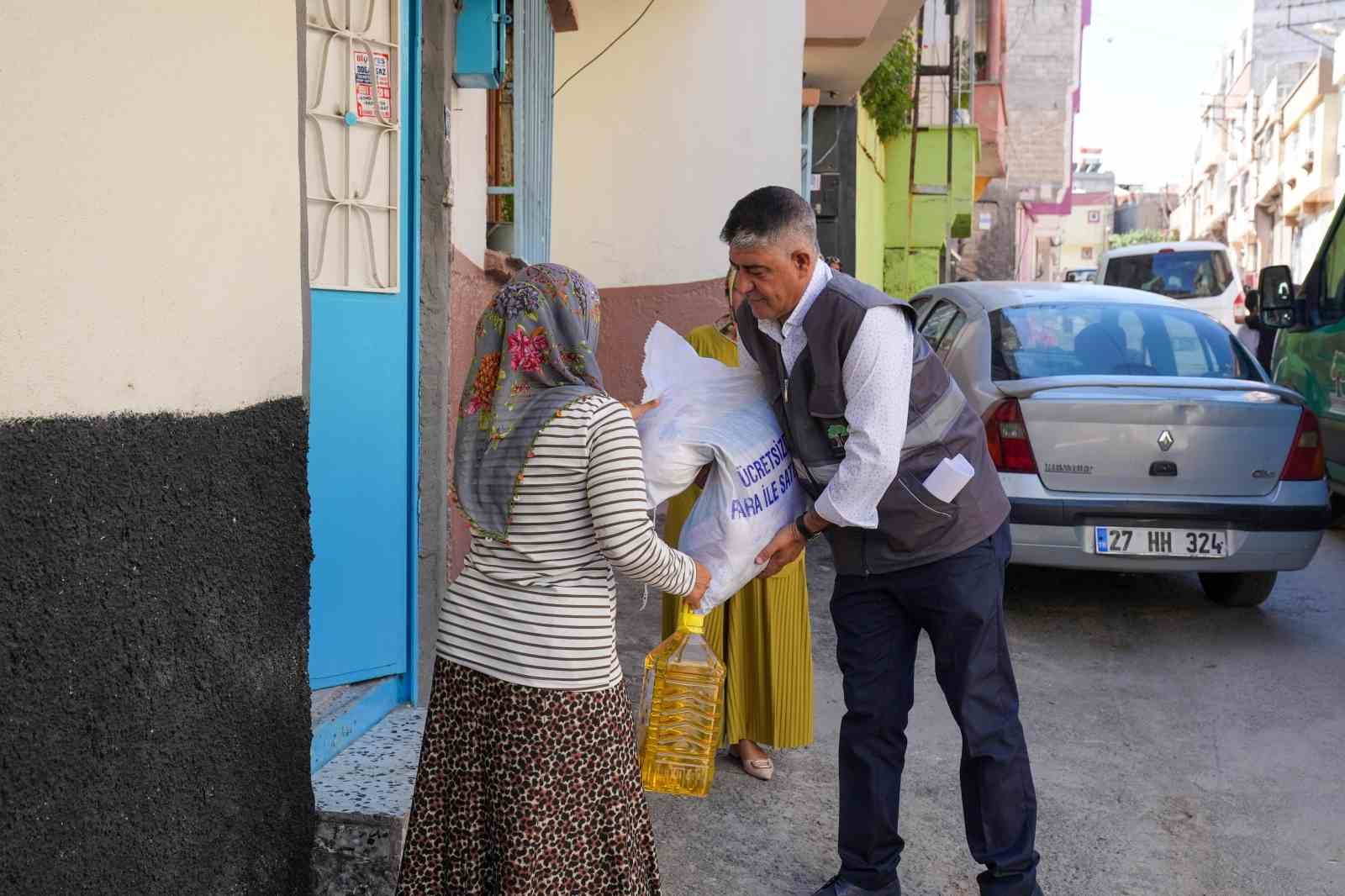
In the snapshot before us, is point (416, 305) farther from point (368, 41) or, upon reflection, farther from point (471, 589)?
point (471, 589)

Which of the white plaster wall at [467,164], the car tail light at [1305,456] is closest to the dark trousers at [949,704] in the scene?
the white plaster wall at [467,164]

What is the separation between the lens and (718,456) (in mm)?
3150

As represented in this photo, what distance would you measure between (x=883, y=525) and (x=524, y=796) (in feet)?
3.52

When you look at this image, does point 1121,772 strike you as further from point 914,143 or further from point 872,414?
point 914,143

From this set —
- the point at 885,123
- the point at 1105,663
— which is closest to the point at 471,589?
the point at 1105,663

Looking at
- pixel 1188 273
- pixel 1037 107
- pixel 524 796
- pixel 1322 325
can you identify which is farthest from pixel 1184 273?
pixel 1037 107

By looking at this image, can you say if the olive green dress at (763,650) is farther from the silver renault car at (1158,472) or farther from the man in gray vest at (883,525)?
the silver renault car at (1158,472)

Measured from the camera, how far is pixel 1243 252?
56125mm

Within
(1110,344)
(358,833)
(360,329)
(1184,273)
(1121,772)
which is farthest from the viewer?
(1184,273)

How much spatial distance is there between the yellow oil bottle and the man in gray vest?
0.32 metres

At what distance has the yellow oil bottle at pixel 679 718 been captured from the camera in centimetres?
338

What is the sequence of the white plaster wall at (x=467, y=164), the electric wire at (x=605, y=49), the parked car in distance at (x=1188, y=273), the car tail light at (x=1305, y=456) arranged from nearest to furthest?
1. the white plaster wall at (x=467, y=164)
2. the car tail light at (x=1305, y=456)
3. the electric wire at (x=605, y=49)
4. the parked car in distance at (x=1188, y=273)

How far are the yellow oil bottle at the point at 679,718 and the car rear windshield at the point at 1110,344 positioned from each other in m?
3.37

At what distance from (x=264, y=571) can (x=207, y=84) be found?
3.35 ft
